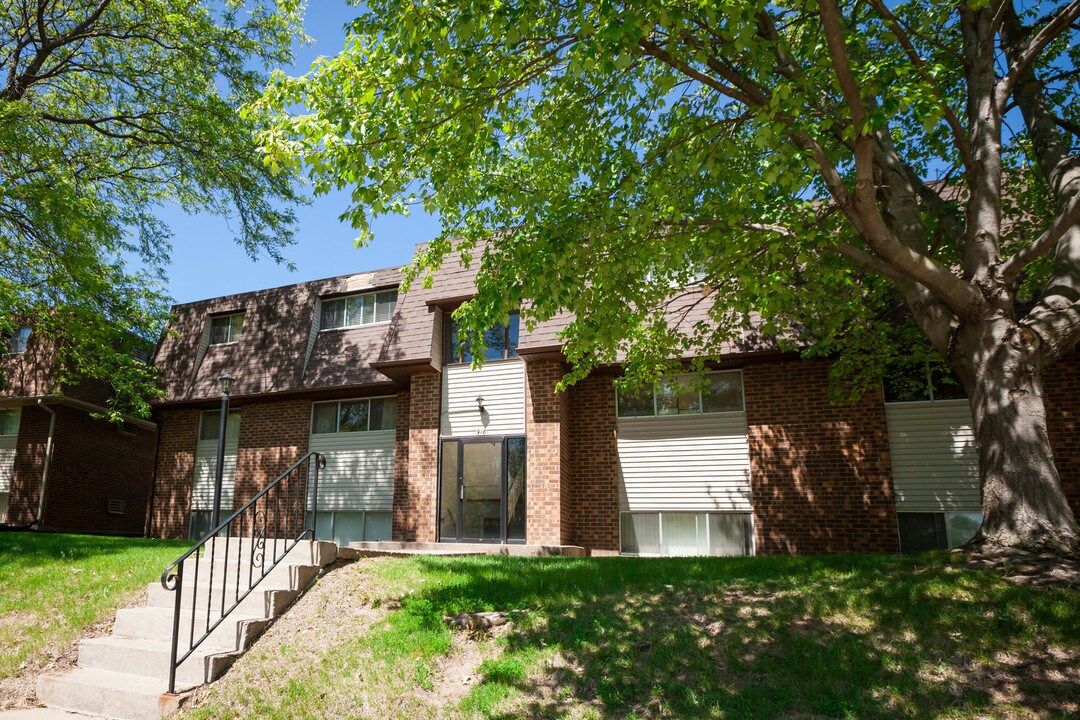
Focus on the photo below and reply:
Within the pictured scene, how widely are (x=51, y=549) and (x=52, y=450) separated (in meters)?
9.90

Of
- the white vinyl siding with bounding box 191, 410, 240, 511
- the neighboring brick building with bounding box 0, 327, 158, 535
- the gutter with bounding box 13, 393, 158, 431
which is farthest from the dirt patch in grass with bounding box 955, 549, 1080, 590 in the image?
the neighboring brick building with bounding box 0, 327, 158, 535

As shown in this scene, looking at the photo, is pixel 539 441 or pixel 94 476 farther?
pixel 94 476

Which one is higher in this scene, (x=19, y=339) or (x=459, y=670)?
(x=19, y=339)

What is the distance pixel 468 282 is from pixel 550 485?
15.4 ft

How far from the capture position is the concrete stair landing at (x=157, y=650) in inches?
240

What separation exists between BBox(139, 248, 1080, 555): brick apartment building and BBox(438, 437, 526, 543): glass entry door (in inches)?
1.2

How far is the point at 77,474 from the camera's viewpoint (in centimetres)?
2014

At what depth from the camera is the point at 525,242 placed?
24.8 feet

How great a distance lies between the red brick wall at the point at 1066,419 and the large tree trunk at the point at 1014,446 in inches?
209

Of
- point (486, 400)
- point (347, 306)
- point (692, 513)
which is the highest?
point (347, 306)

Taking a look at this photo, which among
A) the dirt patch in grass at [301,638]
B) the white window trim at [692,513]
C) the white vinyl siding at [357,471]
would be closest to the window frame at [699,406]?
the white window trim at [692,513]

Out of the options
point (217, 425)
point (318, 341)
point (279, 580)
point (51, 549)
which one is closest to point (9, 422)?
point (217, 425)

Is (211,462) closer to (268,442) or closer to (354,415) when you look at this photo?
(268,442)

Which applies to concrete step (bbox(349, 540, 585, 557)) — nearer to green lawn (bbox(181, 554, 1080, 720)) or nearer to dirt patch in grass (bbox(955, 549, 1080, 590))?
green lawn (bbox(181, 554, 1080, 720))
